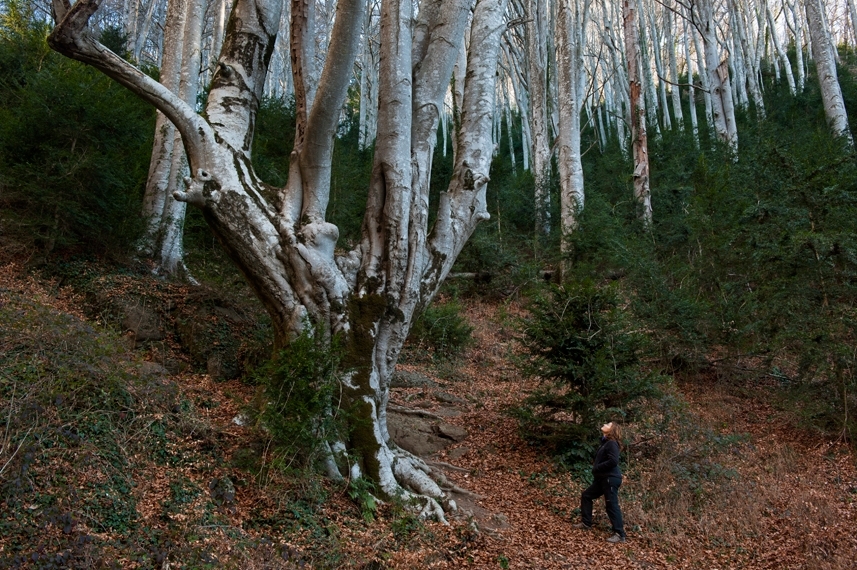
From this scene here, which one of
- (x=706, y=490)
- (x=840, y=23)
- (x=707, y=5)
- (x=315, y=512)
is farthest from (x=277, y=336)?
(x=840, y=23)

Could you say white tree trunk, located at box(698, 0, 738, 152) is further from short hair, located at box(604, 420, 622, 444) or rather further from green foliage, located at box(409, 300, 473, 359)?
short hair, located at box(604, 420, 622, 444)

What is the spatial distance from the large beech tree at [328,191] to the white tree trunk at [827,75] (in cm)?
1100

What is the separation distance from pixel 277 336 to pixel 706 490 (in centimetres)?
463

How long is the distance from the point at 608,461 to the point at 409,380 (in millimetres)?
3634

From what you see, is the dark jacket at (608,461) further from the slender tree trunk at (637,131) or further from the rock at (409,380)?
the slender tree trunk at (637,131)

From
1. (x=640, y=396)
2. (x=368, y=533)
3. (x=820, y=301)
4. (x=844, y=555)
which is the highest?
(x=820, y=301)

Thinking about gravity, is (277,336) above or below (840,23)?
below

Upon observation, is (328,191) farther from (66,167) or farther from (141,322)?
(66,167)

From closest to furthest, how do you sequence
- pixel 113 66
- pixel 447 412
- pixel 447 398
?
pixel 113 66 → pixel 447 412 → pixel 447 398

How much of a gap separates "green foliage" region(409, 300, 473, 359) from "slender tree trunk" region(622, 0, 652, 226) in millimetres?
5483

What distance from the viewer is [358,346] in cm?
521

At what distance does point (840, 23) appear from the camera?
39688 mm

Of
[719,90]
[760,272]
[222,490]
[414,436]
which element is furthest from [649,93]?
[222,490]

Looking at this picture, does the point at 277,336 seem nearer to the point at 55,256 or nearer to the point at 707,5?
the point at 55,256
